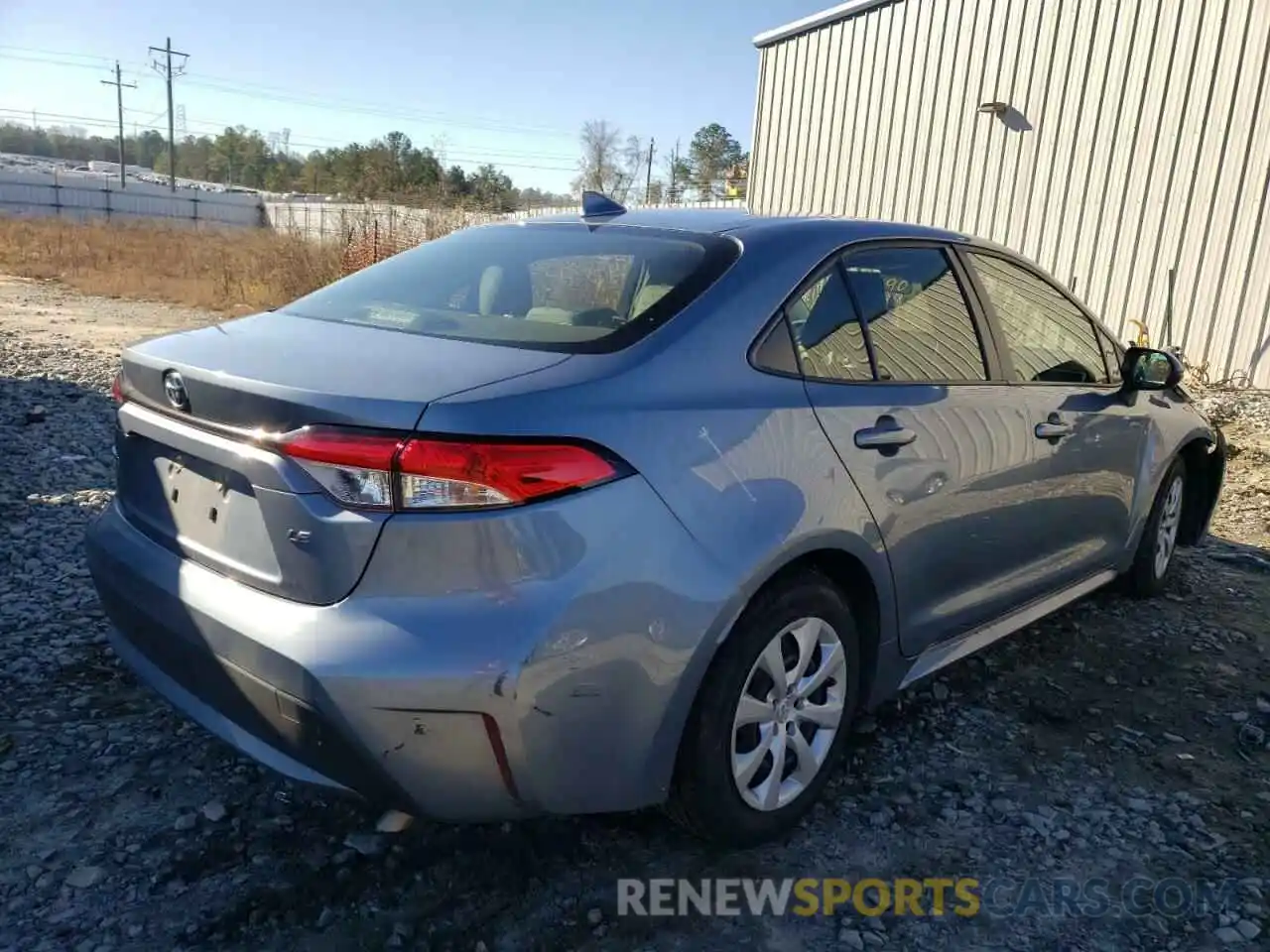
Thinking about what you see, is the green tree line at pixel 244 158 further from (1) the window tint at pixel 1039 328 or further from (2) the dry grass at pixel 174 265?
(1) the window tint at pixel 1039 328

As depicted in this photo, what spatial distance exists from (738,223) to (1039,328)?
1.41 metres

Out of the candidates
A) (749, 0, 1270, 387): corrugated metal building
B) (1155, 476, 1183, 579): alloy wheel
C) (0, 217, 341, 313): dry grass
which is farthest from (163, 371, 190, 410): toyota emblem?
(0, 217, 341, 313): dry grass

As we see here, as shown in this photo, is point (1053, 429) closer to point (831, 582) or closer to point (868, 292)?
point (868, 292)

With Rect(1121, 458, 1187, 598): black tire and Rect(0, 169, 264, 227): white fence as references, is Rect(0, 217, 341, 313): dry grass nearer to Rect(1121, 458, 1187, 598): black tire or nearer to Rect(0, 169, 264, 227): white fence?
Rect(1121, 458, 1187, 598): black tire

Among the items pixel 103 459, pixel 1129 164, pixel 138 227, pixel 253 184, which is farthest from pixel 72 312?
pixel 253 184

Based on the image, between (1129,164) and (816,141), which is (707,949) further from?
(816,141)

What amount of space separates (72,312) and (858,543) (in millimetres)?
15746

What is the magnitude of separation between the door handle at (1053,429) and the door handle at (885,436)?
2.65 ft

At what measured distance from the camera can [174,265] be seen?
74.3 feet

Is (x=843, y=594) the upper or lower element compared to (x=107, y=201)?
lower

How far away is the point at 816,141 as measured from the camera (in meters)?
12.9

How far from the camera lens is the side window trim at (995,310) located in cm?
319

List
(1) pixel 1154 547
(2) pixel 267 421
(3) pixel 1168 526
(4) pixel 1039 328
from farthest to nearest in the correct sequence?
(3) pixel 1168 526 → (1) pixel 1154 547 → (4) pixel 1039 328 → (2) pixel 267 421

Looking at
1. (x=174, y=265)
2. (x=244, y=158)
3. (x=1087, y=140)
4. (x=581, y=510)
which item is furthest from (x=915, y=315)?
(x=244, y=158)
